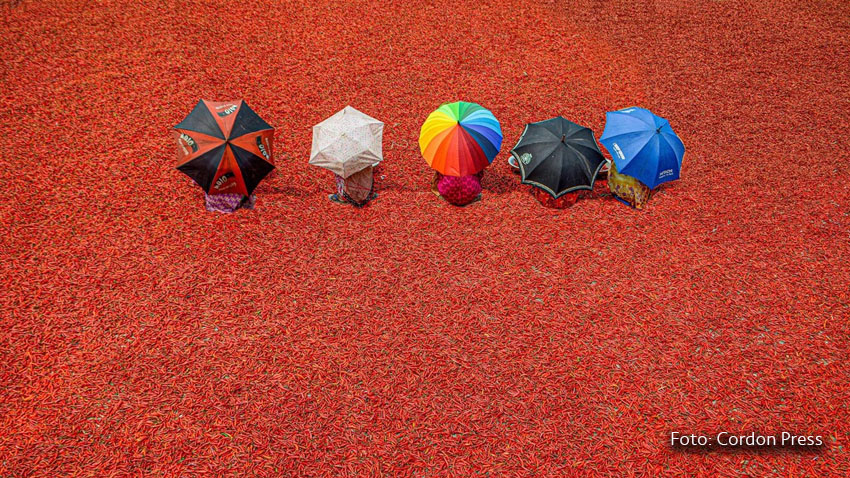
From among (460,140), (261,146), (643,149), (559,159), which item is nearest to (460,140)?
(460,140)

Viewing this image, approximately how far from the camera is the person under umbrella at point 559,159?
311 inches

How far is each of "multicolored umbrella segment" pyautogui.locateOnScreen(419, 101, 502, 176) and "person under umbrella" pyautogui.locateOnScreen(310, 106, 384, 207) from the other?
0.93 meters

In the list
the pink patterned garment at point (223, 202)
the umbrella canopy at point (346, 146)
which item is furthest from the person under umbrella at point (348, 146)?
the pink patterned garment at point (223, 202)

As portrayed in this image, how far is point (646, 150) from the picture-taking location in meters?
7.98

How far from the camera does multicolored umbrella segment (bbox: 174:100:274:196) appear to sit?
24.0 ft

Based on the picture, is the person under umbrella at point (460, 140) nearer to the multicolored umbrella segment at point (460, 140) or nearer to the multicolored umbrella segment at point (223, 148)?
the multicolored umbrella segment at point (460, 140)

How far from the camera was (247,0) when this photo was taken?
43.4 ft

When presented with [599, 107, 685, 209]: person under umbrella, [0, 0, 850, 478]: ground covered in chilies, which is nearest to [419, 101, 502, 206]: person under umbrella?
[0, 0, 850, 478]: ground covered in chilies

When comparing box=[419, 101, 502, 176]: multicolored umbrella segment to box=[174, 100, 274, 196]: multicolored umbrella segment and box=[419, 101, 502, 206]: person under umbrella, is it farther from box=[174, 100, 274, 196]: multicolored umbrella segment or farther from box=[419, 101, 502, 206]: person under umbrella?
box=[174, 100, 274, 196]: multicolored umbrella segment

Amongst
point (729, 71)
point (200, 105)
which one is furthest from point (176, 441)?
point (729, 71)

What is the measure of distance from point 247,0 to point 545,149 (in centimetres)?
1051

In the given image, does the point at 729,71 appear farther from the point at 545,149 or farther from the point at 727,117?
the point at 545,149

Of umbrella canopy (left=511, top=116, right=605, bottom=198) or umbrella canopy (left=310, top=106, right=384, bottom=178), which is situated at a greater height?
umbrella canopy (left=310, top=106, right=384, bottom=178)

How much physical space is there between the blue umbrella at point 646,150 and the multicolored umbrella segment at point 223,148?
6267 millimetres
